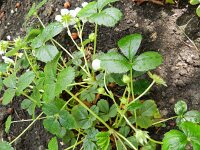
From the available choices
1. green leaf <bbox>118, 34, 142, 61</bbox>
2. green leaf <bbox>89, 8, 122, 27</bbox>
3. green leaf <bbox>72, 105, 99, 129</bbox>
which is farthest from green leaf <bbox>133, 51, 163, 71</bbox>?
green leaf <bbox>72, 105, 99, 129</bbox>

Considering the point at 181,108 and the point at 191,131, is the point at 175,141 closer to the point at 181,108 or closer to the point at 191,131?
the point at 191,131

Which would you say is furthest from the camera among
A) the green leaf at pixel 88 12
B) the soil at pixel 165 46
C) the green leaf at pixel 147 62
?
the soil at pixel 165 46

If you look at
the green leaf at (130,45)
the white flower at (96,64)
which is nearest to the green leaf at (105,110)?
the white flower at (96,64)

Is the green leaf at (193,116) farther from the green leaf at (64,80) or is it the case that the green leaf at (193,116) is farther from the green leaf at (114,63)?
the green leaf at (64,80)

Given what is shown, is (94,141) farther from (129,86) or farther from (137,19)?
(137,19)

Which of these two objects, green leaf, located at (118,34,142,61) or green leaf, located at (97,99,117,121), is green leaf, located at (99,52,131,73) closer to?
green leaf, located at (118,34,142,61)

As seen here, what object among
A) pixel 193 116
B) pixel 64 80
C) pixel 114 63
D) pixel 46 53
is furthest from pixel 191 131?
pixel 46 53
